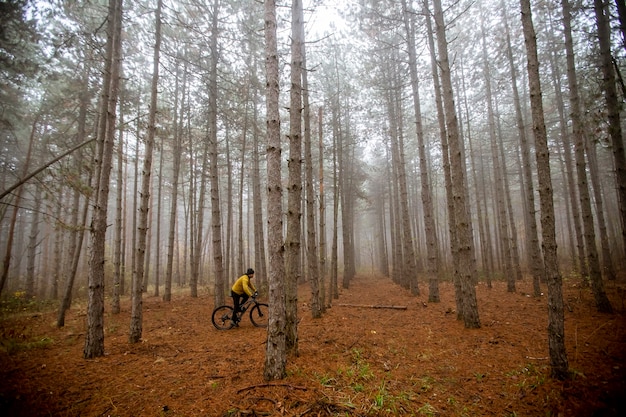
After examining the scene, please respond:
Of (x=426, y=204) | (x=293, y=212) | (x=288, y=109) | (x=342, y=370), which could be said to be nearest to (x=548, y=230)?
(x=342, y=370)

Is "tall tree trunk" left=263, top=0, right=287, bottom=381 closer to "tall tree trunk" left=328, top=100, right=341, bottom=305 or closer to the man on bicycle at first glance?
the man on bicycle

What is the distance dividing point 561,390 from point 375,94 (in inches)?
575

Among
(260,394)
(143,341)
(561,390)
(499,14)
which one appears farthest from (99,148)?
(499,14)

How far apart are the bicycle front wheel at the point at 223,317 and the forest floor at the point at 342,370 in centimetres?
36

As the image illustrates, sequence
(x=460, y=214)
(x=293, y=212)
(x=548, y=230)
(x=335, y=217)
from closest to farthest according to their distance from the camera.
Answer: (x=548, y=230) < (x=293, y=212) < (x=460, y=214) < (x=335, y=217)

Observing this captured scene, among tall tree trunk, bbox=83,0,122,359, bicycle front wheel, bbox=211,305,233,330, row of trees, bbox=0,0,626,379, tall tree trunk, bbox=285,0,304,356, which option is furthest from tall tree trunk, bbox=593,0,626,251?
tall tree trunk, bbox=83,0,122,359

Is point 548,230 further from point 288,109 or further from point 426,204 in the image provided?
point 426,204

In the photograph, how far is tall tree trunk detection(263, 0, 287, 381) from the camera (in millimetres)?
4418

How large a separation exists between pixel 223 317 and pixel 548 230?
8.71 m

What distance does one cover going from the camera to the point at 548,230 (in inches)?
177

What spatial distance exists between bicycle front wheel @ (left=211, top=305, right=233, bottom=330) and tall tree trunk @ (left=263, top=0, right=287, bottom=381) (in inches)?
182

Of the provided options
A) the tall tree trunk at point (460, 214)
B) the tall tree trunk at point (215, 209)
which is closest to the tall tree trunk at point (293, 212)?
the tall tree trunk at point (460, 214)

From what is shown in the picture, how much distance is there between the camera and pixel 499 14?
12.9 m

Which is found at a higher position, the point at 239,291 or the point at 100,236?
the point at 100,236
